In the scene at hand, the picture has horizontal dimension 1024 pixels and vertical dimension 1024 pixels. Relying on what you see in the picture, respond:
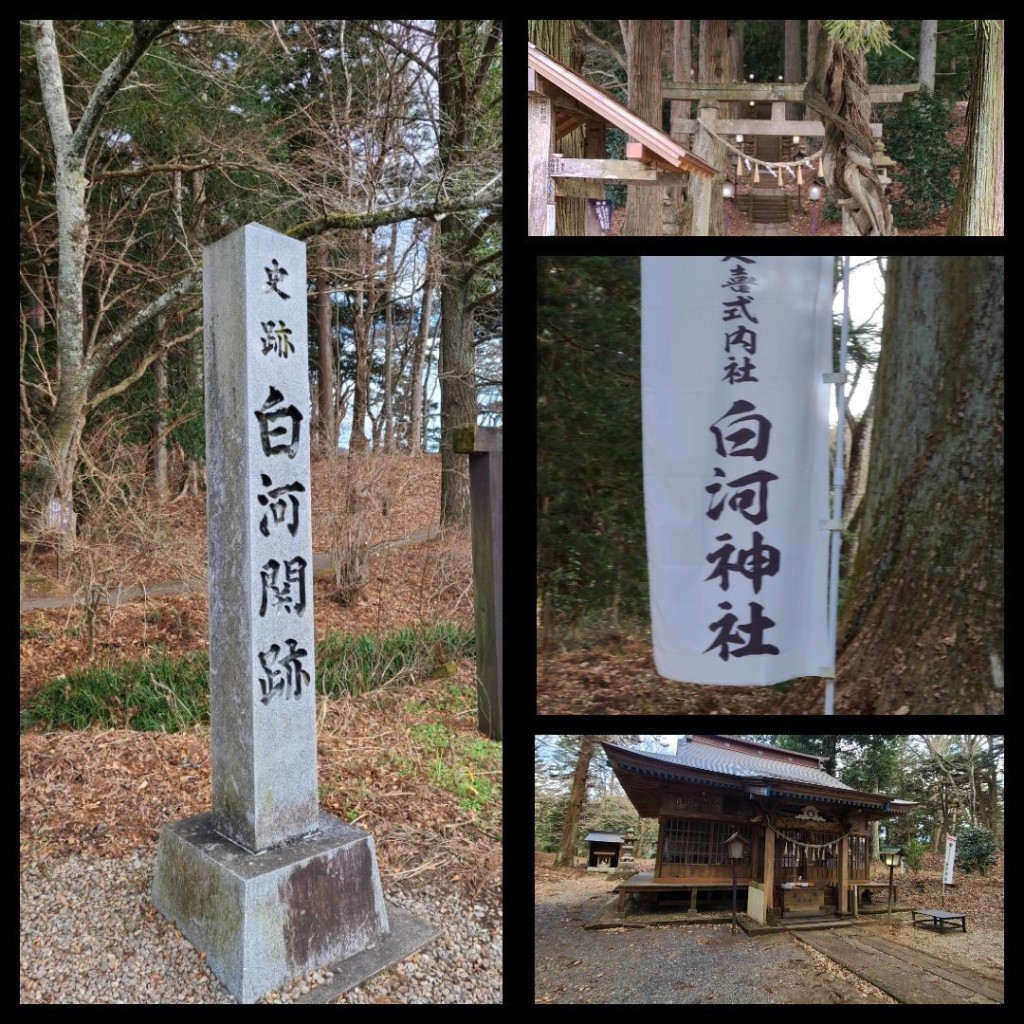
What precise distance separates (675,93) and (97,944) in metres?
4.92

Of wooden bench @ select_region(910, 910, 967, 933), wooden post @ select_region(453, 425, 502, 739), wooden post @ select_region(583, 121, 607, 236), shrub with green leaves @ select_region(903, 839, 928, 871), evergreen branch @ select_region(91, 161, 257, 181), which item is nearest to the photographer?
wooden bench @ select_region(910, 910, 967, 933)

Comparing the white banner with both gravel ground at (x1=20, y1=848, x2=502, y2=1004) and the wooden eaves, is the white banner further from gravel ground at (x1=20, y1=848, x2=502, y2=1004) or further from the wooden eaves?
gravel ground at (x1=20, y1=848, x2=502, y2=1004)

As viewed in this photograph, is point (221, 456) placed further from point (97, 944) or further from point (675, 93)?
point (675, 93)

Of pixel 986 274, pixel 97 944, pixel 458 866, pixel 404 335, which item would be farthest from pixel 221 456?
pixel 404 335

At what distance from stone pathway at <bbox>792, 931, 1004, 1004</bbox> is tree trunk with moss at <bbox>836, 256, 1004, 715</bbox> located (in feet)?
3.07

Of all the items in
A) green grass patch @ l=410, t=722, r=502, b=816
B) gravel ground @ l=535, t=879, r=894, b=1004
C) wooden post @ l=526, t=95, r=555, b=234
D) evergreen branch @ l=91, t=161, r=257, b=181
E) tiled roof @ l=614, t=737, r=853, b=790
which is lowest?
gravel ground @ l=535, t=879, r=894, b=1004

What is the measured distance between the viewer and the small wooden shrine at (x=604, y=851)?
9.82ft

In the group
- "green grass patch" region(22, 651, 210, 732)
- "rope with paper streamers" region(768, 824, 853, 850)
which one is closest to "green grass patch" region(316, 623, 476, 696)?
"green grass patch" region(22, 651, 210, 732)

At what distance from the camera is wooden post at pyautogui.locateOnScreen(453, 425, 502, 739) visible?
13.2ft

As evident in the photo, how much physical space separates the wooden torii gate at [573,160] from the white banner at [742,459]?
360mm

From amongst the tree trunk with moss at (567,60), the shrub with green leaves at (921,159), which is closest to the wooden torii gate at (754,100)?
the shrub with green leaves at (921,159)

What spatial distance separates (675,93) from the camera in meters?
3.69

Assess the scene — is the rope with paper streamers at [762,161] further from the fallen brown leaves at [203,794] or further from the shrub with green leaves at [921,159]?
the fallen brown leaves at [203,794]

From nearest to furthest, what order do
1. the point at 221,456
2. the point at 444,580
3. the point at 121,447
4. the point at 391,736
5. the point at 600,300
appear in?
1. the point at 221,456
2. the point at 600,300
3. the point at 391,736
4. the point at 121,447
5. the point at 444,580
